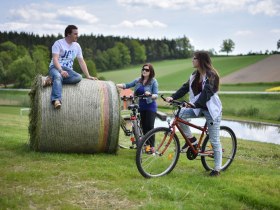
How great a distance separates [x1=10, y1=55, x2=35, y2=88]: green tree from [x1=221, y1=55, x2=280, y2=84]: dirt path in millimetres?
30764

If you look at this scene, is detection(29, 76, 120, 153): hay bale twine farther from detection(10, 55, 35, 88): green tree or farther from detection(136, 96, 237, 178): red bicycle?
detection(10, 55, 35, 88): green tree

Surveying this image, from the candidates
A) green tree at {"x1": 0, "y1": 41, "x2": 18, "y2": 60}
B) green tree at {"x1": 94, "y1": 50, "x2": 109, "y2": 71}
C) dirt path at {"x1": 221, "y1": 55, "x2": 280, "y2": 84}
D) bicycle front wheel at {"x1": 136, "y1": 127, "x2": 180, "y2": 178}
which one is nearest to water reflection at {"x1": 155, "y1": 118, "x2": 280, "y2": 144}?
bicycle front wheel at {"x1": 136, "y1": 127, "x2": 180, "y2": 178}

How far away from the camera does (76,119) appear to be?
7613 millimetres

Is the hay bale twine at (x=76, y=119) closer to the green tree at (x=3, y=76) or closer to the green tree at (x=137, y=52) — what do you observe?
the green tree at (x=3, y=76)

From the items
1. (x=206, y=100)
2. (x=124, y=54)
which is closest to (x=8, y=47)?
(x=124, y=54)

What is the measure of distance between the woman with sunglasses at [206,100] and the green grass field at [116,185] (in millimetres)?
602

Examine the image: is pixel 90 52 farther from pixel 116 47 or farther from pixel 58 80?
pixel 58 80

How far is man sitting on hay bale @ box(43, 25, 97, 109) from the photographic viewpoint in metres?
7.50

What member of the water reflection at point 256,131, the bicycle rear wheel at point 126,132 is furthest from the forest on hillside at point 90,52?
the bicycle rear wheel at point 126,132

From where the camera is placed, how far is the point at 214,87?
6.59 meters

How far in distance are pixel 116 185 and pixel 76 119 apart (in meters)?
2.10

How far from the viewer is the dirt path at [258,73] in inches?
2033

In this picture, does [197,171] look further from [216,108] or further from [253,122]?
[253,122]

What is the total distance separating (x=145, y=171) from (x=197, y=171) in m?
1.19
